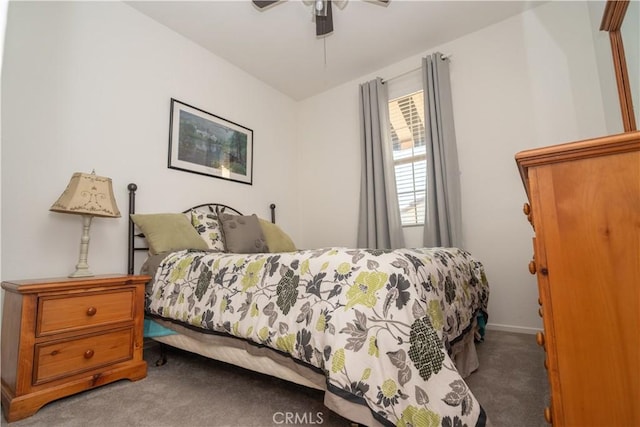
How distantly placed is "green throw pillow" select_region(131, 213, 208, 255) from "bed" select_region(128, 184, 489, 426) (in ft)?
0.60

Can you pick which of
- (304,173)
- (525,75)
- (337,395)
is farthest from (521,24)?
(337,395)

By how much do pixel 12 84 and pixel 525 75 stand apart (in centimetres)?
375

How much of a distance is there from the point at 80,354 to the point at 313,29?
9.65ft

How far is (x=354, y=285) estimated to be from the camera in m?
1.08

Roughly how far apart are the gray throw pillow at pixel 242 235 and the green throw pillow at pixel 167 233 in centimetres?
21

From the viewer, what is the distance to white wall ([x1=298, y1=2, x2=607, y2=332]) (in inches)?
96.1

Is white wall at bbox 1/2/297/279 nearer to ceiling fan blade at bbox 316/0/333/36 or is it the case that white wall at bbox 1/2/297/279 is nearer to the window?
ceiling fan blade at bbox 316/0/333/36

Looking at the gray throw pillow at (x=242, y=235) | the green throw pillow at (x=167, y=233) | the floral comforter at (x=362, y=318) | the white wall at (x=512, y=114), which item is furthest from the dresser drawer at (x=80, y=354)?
the white wall at (x=512, y=114)

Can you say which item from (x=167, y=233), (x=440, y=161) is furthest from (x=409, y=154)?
(x=167, y=233)

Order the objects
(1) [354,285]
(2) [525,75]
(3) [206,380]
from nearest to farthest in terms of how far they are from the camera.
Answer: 1. (1) [354,285]
2. (3) [206,380]
3. (2) [525,75]

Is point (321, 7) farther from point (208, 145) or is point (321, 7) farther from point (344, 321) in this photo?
point (344, 321)

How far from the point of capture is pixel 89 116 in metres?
2.17

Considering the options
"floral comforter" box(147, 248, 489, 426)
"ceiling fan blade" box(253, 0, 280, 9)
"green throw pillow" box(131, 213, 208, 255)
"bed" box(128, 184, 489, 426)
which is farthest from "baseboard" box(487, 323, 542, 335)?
"ceiling fan blade" box(253, 0, 280, 9)

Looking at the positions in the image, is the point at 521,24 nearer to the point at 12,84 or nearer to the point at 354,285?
the point at 354,285
